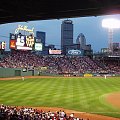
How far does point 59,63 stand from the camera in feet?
287

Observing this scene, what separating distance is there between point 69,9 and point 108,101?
19270 millimetres

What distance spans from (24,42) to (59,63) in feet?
47.6

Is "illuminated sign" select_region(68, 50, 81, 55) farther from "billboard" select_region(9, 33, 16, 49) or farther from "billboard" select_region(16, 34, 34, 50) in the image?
"billboard" select_region(9, 33, 16, 49)

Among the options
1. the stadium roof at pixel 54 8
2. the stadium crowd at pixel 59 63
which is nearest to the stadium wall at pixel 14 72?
the stadium crowd at pixel 59 63

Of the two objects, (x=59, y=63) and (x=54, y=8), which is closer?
(x=54, y=8)

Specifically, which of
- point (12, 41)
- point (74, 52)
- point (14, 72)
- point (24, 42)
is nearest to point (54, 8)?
point (14, 72)

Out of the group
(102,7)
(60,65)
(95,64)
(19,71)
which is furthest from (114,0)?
(95,64)

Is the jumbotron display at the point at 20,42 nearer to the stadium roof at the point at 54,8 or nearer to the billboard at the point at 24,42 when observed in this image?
the billboard at the point at 24,42

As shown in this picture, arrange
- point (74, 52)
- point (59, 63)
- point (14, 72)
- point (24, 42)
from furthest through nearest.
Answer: point (74, 52), point (59, 63), point (24, 42), point (14, 72)

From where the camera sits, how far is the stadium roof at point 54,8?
1192 cm

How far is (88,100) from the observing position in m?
30.1

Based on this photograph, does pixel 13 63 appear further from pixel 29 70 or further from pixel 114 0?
pixel 114 0

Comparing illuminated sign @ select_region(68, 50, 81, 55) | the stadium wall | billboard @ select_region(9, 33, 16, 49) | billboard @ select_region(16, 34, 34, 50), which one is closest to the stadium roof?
the stadium wall

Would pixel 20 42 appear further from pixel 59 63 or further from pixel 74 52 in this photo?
pixel 74 52
